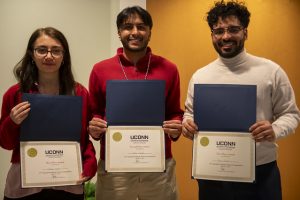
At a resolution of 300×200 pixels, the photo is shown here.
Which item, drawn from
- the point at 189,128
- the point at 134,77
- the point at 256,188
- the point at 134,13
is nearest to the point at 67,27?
the point at 134,13

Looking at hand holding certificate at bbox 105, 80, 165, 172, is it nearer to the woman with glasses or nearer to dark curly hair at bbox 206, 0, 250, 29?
the woman with glasses

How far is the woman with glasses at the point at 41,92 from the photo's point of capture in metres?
1.70

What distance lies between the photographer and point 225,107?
5.68ft

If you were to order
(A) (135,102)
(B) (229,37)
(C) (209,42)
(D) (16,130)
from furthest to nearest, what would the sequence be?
1. (C) (209,42)
2. (B) (229,37)
3. (A) (135,102)
4. (D) (16,130)

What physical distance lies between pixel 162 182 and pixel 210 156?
16.6 inches

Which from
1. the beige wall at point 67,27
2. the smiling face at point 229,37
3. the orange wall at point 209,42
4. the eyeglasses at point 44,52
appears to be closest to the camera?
the eyeglasses at point 44,52

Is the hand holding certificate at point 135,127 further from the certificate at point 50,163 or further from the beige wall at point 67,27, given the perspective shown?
the beige wall at point 67,27

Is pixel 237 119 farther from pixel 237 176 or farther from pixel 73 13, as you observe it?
pixel 73 13

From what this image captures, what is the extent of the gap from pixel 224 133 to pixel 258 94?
32 cm

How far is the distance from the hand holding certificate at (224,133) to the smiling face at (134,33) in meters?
0.46

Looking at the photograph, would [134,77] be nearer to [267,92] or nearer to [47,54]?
[47,54]

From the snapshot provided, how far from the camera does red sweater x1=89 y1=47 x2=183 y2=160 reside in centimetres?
201

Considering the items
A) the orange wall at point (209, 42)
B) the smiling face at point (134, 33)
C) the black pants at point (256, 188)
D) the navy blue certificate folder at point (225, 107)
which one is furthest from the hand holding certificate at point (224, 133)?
the orange wall at point (209, 42)

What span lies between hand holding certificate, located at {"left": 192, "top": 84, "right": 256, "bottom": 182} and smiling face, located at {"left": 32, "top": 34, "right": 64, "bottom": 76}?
0.76 metres
